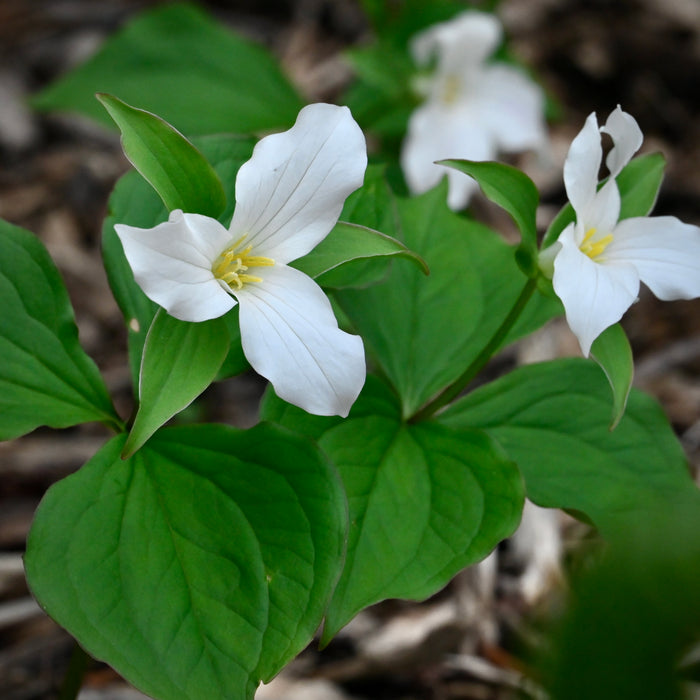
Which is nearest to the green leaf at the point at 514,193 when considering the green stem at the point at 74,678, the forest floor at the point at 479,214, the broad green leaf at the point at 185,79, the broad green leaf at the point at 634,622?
the forest floor at the point at 479,214

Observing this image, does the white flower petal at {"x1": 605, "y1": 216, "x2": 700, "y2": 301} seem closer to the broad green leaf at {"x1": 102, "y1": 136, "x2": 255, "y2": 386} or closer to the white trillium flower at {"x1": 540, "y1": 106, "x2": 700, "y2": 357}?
the white trillium flower at {"x1": 540, "y1": 106, "x2": 700, "y2": 357}

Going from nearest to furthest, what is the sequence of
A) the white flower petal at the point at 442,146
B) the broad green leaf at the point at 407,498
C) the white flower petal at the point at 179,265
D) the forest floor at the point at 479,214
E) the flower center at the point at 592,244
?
1. the white flower petal at the point at 179,265
2. the broad green leaf at the point at 407,498
3. the flower center at the point at 592,244
4. the forest floor at the point at 479,214
5. the white flower petal at the point at 442,146

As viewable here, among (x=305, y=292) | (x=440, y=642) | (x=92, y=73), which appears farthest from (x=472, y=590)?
(x=92, y=73)

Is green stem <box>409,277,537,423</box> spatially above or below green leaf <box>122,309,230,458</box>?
below

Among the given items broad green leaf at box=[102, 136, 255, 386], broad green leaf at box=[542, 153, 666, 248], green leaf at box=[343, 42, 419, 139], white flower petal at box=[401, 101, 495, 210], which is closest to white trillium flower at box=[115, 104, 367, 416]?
broad green leaf at box=[102, 136, 255, 386]

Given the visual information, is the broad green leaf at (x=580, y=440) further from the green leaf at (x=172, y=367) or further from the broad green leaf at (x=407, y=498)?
the green leaf at (x=172, y=367)

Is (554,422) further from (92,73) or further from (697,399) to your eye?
(92,73)

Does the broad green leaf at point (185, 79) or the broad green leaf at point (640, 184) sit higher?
the broad green leaf at point (640, 184)

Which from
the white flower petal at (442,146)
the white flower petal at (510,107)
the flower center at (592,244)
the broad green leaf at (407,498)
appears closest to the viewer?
the broad green leaf at (407,498)
